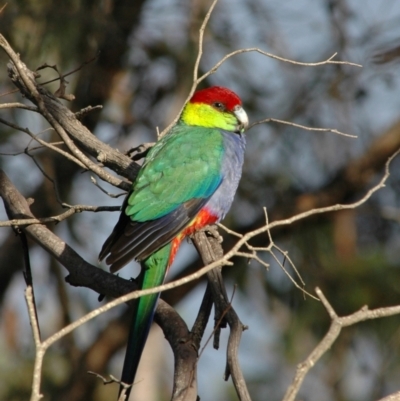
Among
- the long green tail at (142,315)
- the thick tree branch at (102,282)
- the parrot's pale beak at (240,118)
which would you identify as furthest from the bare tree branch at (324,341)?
the parrot's pale beak at (240,118)

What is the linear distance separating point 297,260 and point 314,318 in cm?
49

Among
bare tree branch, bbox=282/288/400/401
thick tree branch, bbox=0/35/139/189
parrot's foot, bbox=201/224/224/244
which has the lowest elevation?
bare tree branch, bbox=282/288/400/401

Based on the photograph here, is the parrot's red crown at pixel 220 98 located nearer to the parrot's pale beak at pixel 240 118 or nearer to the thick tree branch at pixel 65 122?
the parrot's pale beak at pixel 240 118

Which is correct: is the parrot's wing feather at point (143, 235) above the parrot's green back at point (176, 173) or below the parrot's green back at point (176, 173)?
below

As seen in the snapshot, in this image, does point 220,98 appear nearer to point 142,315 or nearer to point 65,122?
point 65,122

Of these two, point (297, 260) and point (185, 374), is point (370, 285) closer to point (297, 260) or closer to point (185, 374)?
point (297, 260)

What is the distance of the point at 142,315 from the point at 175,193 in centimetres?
74

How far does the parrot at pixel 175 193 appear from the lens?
2969mm

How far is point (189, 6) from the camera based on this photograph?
545 cm

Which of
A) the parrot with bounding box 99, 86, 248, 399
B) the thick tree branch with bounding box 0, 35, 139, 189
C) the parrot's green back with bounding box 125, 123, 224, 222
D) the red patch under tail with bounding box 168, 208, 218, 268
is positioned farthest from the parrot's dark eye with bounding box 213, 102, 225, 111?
the thick tree branch with bounding box 0, 35, 139, 189

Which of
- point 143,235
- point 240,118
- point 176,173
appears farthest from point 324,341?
point 240,118

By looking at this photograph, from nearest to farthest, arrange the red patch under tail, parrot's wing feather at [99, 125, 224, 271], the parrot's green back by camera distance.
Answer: parrot's wing feather at [99, 125, 224, 271], the parrot's green back, the red patch under tail

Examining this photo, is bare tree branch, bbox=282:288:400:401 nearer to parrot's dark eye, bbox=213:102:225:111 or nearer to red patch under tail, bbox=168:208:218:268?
red patch under tail, bbox=168:208:218:268

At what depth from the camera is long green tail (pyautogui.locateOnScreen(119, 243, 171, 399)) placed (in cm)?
273
